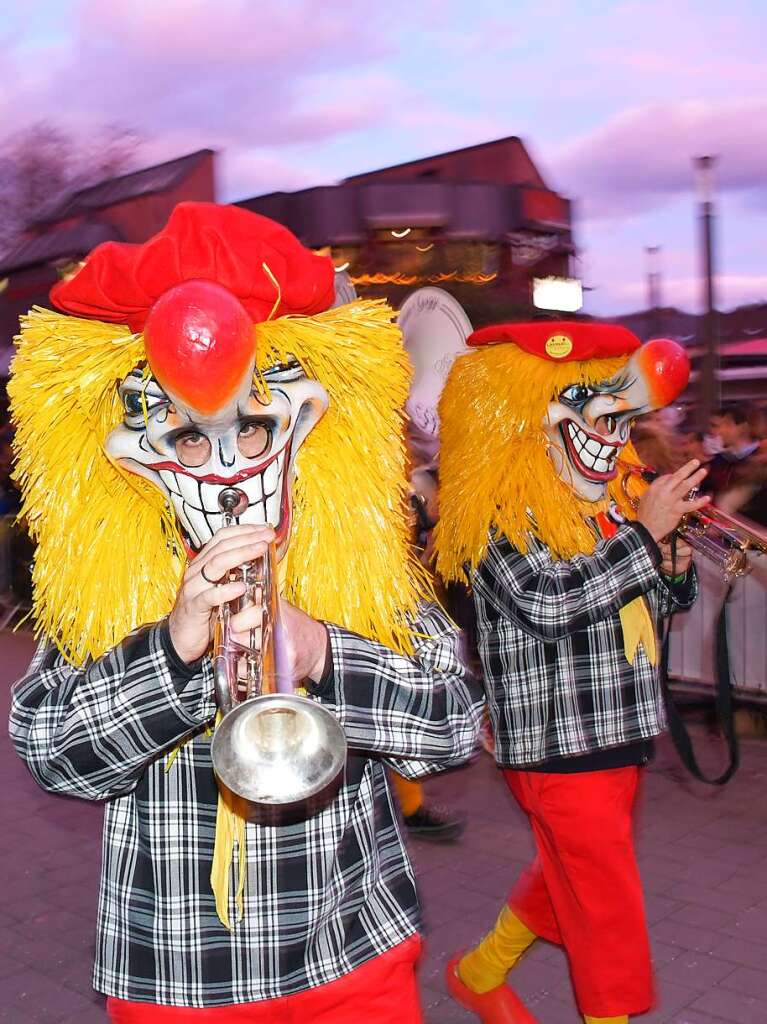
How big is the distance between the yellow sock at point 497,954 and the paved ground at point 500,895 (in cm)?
25

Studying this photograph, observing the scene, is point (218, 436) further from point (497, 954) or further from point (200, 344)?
point (497, 954)

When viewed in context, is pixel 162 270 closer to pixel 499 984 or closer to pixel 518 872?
pixel 499 984

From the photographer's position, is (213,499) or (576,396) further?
(576,396)

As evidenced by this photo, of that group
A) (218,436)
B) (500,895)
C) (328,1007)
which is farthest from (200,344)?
(500,895)

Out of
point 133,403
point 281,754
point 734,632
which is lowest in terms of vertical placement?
point 734,632

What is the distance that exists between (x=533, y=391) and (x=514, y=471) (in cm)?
24

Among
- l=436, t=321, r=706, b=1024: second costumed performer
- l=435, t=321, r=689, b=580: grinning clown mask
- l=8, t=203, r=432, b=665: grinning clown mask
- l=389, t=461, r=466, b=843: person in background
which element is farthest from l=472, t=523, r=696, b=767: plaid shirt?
l=389, t=461, r=466, b=843: person in background

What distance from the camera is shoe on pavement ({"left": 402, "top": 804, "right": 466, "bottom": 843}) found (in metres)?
5.12

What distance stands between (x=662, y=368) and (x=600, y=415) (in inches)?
8.5

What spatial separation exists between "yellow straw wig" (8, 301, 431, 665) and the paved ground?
1.82 m

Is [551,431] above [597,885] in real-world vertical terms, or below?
above

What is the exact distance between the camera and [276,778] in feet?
4.95

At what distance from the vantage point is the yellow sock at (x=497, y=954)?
3.33m

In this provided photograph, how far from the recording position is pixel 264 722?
1.58m
